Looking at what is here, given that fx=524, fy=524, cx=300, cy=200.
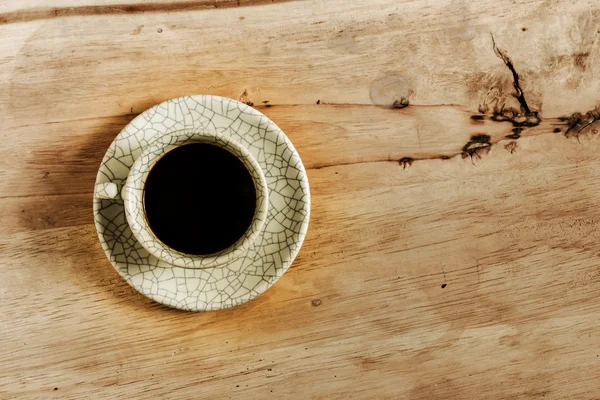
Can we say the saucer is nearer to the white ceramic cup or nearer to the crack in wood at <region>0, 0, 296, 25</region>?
the white ceramic cup

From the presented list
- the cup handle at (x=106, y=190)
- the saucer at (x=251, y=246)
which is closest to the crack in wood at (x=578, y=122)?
the saucer at (x=251, y=246)

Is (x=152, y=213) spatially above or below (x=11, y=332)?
above

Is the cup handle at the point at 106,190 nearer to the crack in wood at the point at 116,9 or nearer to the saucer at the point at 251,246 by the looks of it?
the saucer at the point at 251,246

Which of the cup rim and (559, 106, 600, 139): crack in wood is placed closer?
the cup rim

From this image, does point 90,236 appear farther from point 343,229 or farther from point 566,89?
point 566,89

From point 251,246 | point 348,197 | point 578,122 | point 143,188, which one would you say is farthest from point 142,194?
point 578,122

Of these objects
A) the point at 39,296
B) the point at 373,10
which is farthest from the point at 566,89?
the point at 39,296

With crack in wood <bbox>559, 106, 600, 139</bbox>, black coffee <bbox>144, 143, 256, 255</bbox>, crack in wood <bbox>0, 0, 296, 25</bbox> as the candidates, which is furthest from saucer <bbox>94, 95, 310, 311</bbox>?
crack in wood <bbox>559, 106, 600, 139</bbox>

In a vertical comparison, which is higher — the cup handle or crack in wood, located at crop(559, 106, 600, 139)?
crack in wood, located at crop(559, 106, 600, 139)
